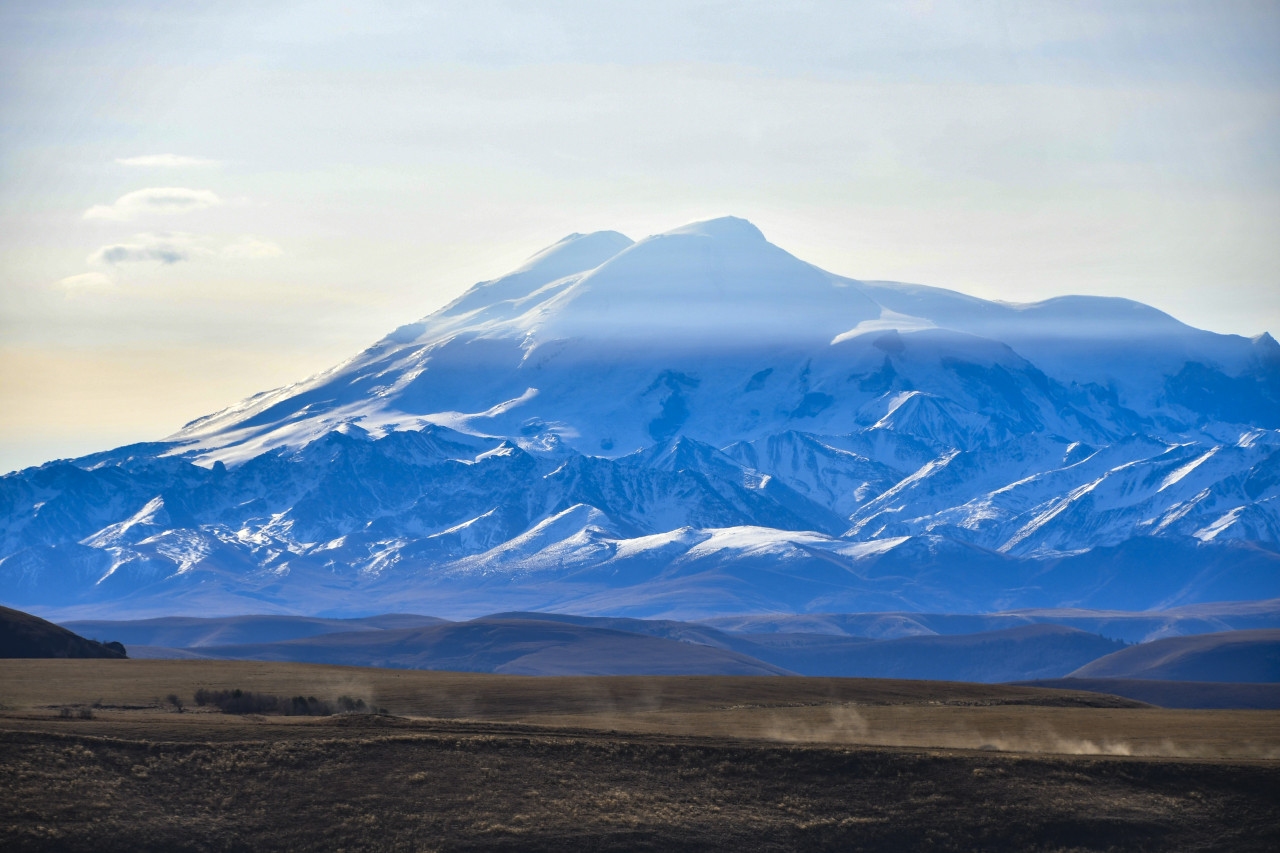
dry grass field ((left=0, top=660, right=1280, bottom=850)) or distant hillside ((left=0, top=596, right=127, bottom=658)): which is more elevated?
distant hillside ((left=0, top=596, right=127, bottom=658))

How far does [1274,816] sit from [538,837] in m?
29.3

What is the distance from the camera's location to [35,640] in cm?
13138

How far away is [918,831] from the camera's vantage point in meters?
64.4

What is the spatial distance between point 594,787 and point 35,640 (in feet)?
262

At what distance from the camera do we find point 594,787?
218 ft

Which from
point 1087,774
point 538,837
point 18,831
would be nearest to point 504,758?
point 538,837

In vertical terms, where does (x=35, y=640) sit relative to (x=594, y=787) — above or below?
above

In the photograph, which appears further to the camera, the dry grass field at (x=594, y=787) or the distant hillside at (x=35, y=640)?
the distant hillside at (x=35, y=640)

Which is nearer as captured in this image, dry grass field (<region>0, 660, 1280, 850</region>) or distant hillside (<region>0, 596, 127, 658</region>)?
dry grass field (<region>0, 660, 1280, 850</region>)

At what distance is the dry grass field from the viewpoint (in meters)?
61.0

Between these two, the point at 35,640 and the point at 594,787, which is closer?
the point at 594,787

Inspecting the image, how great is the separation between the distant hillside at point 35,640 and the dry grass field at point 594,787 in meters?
Answer: 50.9

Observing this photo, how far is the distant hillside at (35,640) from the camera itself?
12962 centimetres

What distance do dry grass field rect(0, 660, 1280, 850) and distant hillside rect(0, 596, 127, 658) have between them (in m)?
50.9
